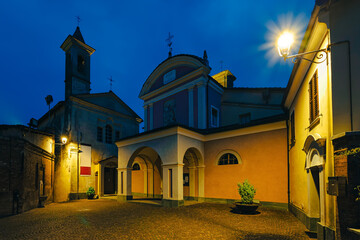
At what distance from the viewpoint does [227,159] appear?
13.8 m

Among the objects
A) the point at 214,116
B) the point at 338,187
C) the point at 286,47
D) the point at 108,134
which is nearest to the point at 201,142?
the point at 214,116

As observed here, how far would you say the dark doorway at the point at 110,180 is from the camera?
20.5m

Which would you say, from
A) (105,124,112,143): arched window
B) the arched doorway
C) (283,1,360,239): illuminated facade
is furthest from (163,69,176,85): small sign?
(283,1,360,239): illuminated facade

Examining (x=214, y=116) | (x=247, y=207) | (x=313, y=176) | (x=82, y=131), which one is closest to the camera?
(x=313, y=176)

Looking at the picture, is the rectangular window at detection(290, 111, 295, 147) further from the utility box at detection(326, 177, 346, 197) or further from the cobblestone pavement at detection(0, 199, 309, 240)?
the utility box at detection(326, 177, 346, 197)

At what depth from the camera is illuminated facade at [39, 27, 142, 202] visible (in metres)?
18.2

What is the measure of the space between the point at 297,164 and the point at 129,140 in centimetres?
1101

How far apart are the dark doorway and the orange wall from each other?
10618mm

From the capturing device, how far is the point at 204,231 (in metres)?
7.43

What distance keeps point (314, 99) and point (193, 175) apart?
10166 mm

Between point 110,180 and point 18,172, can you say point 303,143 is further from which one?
point 110,180

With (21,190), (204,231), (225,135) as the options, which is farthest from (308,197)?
(21,190)

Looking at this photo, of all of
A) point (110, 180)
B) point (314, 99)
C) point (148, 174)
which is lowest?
point (110, 180)

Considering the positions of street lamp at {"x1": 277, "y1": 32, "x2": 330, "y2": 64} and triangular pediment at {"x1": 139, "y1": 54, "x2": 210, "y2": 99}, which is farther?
triangular pediment at {"x1": 139, "y1": 54, "x2": 210, "y2": 99}
